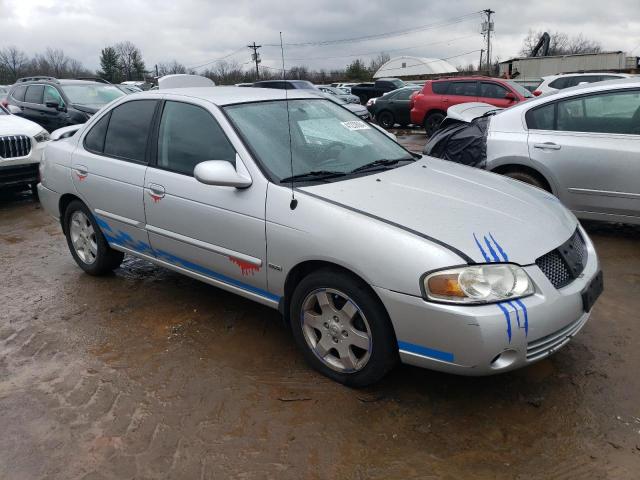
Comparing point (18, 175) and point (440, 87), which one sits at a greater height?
point (440, 87)

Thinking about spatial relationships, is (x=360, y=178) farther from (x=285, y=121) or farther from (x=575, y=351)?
(x=575, y=351)

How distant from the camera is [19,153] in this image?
786cm

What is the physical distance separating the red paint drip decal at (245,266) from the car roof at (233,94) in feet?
3.54

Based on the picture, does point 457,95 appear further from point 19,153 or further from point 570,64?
point 570,64

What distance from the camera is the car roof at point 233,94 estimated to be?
12.3ft

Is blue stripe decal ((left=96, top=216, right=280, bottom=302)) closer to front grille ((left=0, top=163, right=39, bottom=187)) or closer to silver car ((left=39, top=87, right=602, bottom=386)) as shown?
silver car ((left=39, top=87, right=602, bottom=386))

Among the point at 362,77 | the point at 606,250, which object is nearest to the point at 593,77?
the point at 606,250

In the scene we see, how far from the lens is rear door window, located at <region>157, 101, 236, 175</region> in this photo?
3.50 m

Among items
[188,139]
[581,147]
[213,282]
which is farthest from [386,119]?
[213,282]

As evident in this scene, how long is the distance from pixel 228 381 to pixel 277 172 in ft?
4.11

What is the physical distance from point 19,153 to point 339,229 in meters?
6.85

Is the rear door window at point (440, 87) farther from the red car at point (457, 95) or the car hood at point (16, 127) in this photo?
the car hood at point (16, 127)

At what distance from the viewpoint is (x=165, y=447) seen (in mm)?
2592

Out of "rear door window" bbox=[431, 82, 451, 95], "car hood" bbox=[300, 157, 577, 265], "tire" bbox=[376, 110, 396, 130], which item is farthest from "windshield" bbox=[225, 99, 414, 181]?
"tire" bbox=[376, 110, 396, 130]
